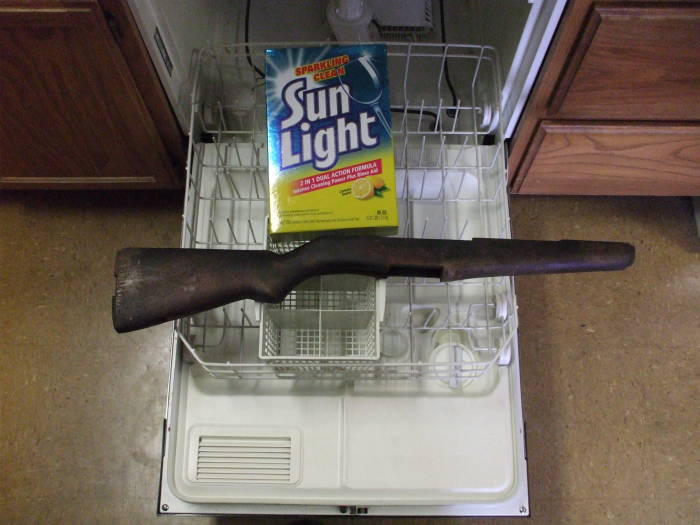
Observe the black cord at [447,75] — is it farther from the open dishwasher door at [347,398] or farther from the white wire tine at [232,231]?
the white wire tine at [232,231]

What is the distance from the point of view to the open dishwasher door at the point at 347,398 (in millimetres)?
642

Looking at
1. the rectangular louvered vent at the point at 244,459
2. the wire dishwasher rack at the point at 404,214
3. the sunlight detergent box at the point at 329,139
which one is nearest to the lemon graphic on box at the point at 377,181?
the sunlight detergent box at the point at 329,139

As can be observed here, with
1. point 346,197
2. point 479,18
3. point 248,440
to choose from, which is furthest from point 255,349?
point 479,18

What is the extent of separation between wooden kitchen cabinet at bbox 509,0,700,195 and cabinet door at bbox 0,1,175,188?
1.85 ft

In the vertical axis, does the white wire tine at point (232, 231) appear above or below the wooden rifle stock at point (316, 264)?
above

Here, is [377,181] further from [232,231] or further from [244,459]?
[244,459]

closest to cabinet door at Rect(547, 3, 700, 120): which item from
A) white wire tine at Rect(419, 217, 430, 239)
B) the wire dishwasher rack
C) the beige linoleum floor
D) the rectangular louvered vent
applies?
the wire dishwasher rack

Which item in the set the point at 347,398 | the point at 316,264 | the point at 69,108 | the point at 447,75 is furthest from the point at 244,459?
the point at 447,75

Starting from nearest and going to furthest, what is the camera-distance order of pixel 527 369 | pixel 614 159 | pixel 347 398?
pixel 347 398
pixel 614 159
pixel 527 369

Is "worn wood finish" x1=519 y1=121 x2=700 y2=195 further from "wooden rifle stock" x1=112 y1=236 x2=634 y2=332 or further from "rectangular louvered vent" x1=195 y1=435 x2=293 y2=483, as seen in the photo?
"rectangular louvered vent" x1=195 y1=435 x2=293 y2=483

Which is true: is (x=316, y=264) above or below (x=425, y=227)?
below

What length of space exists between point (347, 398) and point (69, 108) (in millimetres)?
559

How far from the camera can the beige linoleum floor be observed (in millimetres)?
912

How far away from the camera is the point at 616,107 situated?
72cm
